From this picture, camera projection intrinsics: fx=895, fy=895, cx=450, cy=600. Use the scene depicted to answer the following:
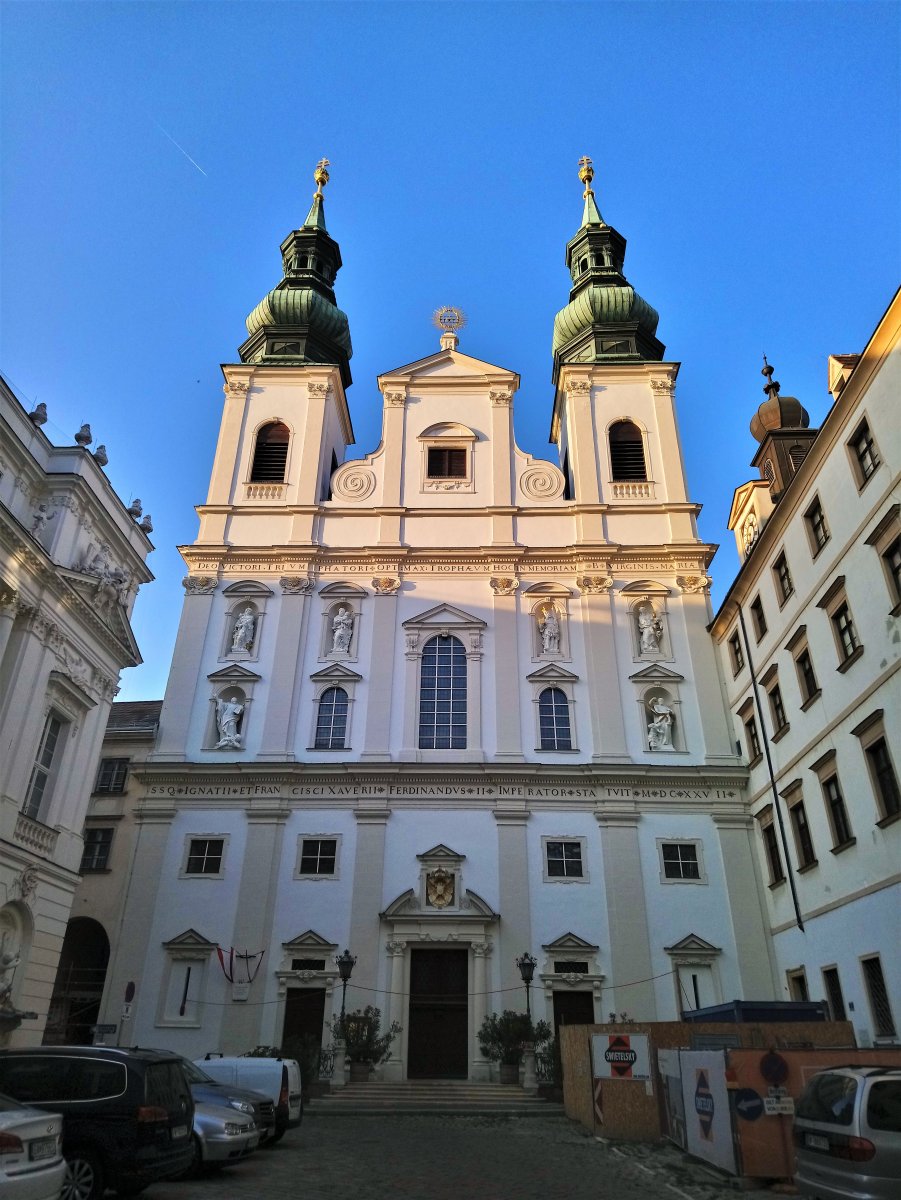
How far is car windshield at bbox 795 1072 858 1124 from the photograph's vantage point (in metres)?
7.83

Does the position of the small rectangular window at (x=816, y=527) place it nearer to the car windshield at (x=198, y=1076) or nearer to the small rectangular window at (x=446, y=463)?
the small rectangular window at (x=446, y=463)

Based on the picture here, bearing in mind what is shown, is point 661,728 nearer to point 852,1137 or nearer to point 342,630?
point 342,630

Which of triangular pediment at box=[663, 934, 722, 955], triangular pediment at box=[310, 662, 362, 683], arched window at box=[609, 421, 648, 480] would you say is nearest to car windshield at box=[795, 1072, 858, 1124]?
triangular pediment at box=[663, 934, 722, 955]

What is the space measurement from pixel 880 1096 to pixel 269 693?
22468 mm

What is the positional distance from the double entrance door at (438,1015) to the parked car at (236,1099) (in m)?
11.1

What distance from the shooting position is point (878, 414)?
1734 centimetres

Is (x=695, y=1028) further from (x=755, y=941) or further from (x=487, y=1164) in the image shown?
(x=755, y=941)

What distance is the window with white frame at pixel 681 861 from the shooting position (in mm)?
25156

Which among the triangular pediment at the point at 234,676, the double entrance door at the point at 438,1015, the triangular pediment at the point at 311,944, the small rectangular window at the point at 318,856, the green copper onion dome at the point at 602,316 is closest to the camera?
the double entrance door at the point at 438,1015

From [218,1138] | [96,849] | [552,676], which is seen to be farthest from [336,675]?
[218,1138]

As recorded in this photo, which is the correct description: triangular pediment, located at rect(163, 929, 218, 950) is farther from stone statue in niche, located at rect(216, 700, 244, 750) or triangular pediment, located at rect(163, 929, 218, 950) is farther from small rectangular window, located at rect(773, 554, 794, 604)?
small rectangular window, located at rect(773, 554, 794, 604)

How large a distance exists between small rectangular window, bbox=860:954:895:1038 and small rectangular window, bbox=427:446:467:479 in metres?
20.4

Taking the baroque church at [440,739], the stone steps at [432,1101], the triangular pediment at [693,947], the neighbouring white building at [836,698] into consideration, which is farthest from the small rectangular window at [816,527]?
the stone steps at [432,1101]

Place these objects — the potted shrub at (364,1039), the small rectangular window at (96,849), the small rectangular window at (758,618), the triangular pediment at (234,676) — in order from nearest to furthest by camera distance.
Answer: the potted shrub at (364,1039) < the small rectangular window at (758,618) < the small rectangular window at (96,849) < the triangular pediment at (234,676)
